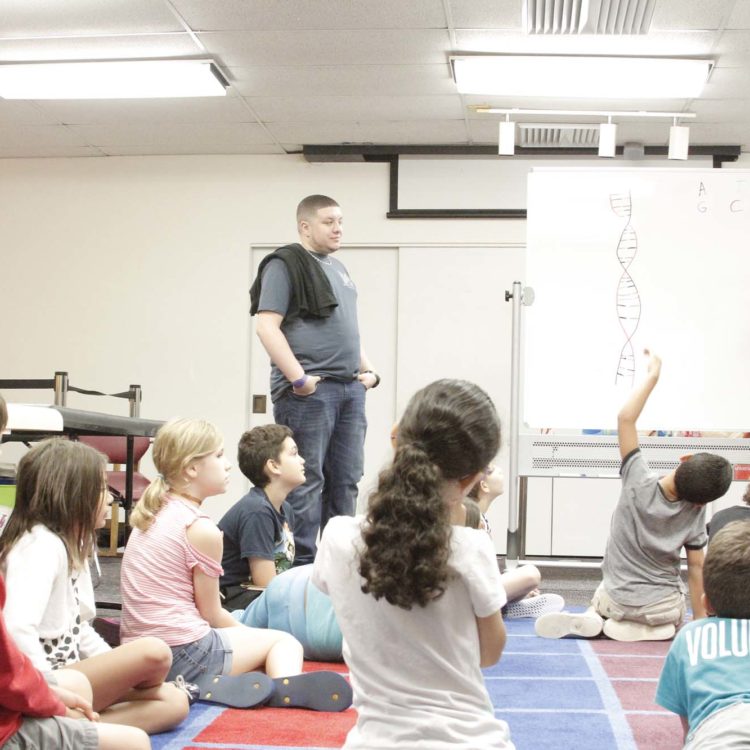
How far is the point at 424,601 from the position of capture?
1268 mm

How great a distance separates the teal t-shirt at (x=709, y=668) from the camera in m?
1.55

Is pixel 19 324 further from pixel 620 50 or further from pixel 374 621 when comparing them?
pixel 374 621

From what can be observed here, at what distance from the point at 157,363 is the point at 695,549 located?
3.94 m

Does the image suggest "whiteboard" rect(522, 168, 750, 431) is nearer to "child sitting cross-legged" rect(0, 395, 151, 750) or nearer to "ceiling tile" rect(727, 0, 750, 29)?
"ceiling tile" rect(727, 0, 750, 29)

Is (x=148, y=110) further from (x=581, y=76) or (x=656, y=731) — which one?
(x=656, y=731)

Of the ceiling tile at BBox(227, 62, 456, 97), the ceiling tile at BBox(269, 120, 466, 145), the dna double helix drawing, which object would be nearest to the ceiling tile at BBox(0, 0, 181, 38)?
the ceiling tile at BBox(227, 62, 456, 97)

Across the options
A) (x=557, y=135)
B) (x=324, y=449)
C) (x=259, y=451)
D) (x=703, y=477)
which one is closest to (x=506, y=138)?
(x=557, y=135)

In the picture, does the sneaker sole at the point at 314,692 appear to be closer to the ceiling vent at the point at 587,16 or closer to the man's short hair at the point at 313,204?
the man's short hair at the point at 313,204

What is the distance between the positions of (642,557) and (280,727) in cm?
157

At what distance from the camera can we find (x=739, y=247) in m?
4.47

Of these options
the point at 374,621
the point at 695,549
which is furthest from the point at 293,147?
the point at 374,621

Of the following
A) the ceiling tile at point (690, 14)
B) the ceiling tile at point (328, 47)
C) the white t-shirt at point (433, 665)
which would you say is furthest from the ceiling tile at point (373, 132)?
the white t-shirt at point (433, 665)

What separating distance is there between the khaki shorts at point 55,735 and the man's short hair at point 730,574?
103 centimetres

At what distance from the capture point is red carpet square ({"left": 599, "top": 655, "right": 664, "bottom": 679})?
9.04 ft
